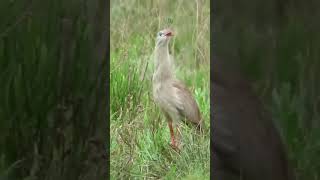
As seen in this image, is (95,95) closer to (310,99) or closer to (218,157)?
(218,157)

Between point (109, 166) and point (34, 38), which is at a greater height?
point (34, 38)

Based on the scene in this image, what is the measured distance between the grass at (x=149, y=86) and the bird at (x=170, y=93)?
0.02 metres

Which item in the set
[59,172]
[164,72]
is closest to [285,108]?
[164,72]

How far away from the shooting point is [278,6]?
6.34 feet

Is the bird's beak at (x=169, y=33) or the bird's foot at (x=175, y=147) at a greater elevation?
the bird's beak at (x=169, y=33)

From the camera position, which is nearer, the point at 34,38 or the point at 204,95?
the point at 34,38

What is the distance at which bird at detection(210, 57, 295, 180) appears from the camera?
192 cm

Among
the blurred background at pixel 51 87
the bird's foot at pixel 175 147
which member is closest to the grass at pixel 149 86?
the bird's foot at pixel 175 147

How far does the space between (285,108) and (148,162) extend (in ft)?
1.45

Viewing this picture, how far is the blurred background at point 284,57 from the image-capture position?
1.92 m

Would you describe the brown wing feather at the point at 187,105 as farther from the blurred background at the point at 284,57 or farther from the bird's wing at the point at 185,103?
the blurred background at the point at 284,57

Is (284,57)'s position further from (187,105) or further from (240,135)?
(187,105)

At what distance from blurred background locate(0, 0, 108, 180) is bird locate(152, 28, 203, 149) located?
0.80 feet

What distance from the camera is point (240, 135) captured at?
76.5 inches
